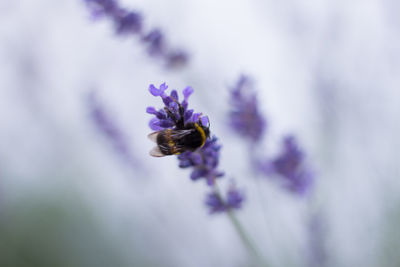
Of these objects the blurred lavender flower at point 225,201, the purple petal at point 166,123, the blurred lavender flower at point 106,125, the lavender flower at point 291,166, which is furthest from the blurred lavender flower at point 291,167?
the blurred lavender flower at point 106,125

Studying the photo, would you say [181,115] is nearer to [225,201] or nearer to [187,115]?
[187,115]

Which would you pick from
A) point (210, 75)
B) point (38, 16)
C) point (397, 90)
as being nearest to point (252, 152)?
point (210, 75)

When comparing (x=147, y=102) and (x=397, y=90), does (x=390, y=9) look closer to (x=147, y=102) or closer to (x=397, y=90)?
(x=397, y=90)

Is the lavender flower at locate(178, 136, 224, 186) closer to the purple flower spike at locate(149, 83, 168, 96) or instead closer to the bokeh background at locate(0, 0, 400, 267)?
the purple flower spike at locate(149, 83, 168, 96)

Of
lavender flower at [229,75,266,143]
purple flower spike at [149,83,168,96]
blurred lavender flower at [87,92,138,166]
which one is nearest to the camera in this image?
purple flower spike at [149,83,168,96]

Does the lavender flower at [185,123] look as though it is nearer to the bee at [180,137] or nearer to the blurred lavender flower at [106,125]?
the bee at [180,137]

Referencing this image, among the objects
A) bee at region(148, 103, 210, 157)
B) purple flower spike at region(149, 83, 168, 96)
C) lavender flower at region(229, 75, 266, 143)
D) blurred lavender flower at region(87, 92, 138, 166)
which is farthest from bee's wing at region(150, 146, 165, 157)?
blurred lavender flower at region(87, 92, 138, 166)
